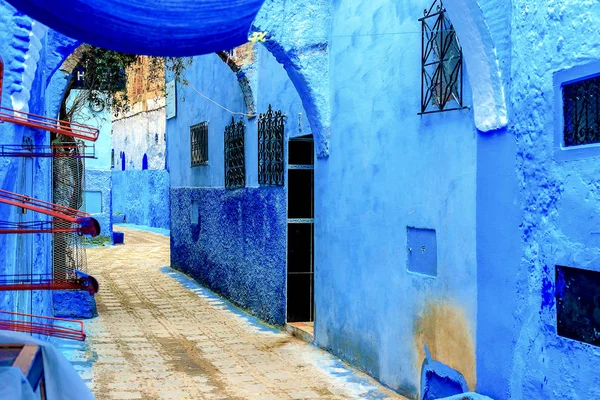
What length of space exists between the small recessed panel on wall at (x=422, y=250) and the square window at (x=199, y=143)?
8.80 metres

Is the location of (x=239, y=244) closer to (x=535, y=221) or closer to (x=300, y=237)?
(x=300, y=237)

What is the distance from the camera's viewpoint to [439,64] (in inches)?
254

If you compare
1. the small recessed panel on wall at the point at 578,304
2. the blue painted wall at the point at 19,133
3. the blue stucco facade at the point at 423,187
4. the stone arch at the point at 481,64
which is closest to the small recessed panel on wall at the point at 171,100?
the blue stucco facade at the point at 423,187

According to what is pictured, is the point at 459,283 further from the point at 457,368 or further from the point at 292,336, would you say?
the point at 292,336

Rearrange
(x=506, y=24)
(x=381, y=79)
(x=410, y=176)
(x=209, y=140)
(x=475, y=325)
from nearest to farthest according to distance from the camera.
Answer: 1. (x=506, y=24)
2. (x=475, y=325)
3. (x=410, y=176)
4. (x=381, y=79)
5. (x=209, y=140)

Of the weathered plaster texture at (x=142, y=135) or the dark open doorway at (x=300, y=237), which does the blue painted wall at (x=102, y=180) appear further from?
the dark open doorway at (x=300, y=237)

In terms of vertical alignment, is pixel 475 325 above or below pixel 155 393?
above

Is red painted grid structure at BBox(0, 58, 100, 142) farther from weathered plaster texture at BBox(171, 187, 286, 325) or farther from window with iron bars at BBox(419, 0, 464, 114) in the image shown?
weathered plaster texture at BBox(171, 187, 286, 325)

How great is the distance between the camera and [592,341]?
4609mm

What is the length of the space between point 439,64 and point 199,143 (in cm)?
995

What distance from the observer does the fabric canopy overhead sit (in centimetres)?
452

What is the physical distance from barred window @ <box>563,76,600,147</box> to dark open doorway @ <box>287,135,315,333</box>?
230 inches

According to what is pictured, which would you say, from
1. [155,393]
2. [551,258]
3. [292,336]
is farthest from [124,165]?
[551,258]

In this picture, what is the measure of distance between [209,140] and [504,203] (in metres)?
10.2
